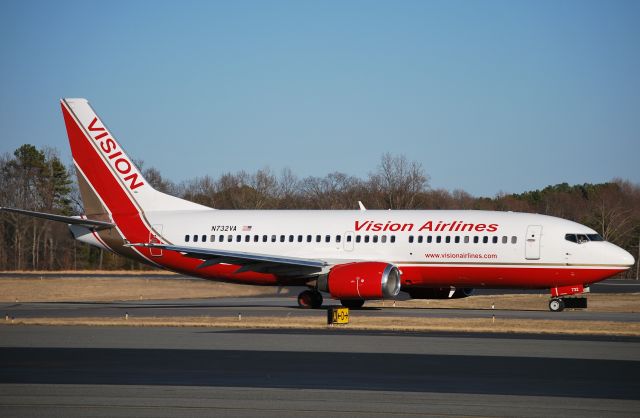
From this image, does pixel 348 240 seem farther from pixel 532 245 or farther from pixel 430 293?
pixel 532 245

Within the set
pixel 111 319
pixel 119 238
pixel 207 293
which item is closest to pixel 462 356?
pixel 111 319

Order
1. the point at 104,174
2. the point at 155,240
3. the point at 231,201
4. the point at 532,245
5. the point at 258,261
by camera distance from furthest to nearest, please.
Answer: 1. the point at 231,201
2. the point at 104,174
3. the point at 155,240
4. the point at 258,261
5. the point at 532,245

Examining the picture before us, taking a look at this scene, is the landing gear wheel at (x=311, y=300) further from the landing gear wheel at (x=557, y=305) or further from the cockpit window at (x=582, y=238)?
the cockpit window at (x=582, y=238)

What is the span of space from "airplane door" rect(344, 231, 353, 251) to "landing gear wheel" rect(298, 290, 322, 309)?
2.22 m

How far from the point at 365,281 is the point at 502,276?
5.46 m

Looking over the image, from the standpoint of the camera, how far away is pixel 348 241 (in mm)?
41656

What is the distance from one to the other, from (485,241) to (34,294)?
85.0ft

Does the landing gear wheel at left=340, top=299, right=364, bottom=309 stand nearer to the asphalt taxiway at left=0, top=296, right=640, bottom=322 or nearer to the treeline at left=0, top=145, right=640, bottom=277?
the asphalt taxiway at left=0, top=296, right=640, bottom=322

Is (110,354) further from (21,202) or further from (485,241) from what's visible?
(21,202)

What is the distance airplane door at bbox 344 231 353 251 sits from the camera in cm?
4156

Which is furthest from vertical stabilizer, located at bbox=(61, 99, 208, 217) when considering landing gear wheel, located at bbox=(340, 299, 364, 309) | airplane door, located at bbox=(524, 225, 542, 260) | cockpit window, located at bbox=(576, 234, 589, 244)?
cockpit window, located at bbox=(576, 234, 589, 244)

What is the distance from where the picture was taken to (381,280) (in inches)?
1496

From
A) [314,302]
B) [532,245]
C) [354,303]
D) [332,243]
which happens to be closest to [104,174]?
[332,243]

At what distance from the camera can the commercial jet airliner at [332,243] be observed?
38938 mm
